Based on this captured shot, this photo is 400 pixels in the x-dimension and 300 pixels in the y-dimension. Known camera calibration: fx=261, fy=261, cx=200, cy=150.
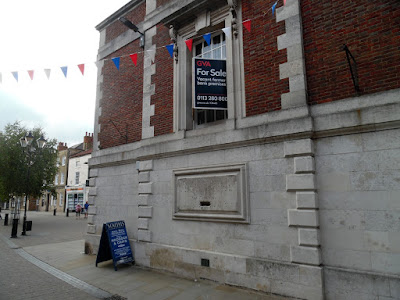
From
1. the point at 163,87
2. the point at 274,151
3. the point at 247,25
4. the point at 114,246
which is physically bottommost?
the point at 114,246

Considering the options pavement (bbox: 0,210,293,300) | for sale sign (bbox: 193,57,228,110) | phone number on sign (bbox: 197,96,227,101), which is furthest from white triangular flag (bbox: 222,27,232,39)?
pavement (bbox: 0,210,293,300)

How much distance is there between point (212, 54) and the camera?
23.8ft

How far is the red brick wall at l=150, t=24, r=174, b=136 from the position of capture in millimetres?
7609

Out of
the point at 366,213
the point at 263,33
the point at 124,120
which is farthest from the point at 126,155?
the point at 366,213

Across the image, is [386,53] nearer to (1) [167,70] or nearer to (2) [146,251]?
(1) [167,70]

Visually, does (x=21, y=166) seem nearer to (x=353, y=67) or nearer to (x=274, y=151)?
(x=274, y=151)

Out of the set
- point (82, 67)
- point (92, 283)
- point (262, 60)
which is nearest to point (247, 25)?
point (262, 60)

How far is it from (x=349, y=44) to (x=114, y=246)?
7461mm

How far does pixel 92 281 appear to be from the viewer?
6.23 m

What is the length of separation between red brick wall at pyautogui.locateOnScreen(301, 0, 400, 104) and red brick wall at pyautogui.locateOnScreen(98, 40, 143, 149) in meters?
5.44

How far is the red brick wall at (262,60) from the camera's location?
225 inches

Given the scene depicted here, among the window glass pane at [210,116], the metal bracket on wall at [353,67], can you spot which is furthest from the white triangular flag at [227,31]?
the metal bracket on wall at [353,67]

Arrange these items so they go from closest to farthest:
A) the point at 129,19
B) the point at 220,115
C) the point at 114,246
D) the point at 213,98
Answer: the point at 213,98 → the point at 220,115 → the point at 114,246 → the point at 129,19

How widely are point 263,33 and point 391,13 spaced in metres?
2.41
